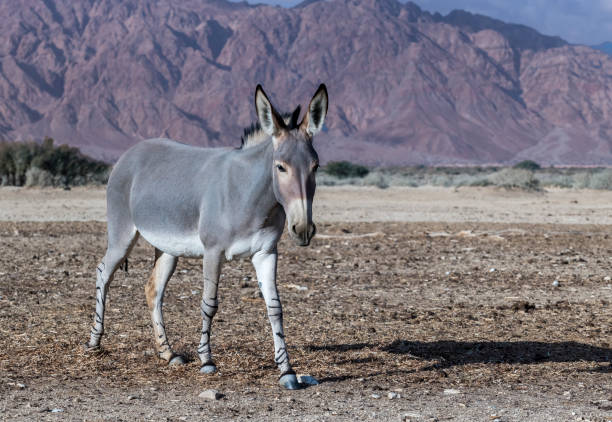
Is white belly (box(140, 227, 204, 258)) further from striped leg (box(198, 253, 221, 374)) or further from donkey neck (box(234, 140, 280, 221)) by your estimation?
donkey neck (box(234, 140, 280, 221))

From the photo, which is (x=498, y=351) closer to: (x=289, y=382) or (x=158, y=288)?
(x=289, y=382)

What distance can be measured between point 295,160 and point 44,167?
40.2 metres

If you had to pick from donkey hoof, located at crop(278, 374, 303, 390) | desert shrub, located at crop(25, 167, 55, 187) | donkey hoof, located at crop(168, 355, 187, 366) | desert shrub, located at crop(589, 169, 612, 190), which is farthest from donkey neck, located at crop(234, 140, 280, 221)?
desert shrub, located at crop(589, 169, 612, 190)

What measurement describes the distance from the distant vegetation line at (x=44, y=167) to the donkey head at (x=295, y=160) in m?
35.9

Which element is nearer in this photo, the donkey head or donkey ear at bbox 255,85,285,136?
the donkey head

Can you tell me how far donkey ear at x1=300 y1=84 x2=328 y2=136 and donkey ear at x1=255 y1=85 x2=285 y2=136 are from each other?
0.69 feet

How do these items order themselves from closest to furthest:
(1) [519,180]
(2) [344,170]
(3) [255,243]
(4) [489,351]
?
1. (3) [255,243]
2. (4) [489,351]
3. (1) [519,180]
4. (2) [344,170]

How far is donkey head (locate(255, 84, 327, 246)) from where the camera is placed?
6863 millimetres

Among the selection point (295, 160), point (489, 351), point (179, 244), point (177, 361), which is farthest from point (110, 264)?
point (489, 351)

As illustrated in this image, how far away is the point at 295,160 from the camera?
23.2 feet

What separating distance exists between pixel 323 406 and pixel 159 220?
100 inches

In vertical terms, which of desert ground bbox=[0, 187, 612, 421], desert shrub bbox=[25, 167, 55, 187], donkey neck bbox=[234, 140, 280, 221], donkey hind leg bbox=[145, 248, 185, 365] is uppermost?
donkey neck bbox=[234, 140, 280, 221]

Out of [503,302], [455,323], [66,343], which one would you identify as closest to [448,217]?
[503,302]

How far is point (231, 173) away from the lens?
7.78m
